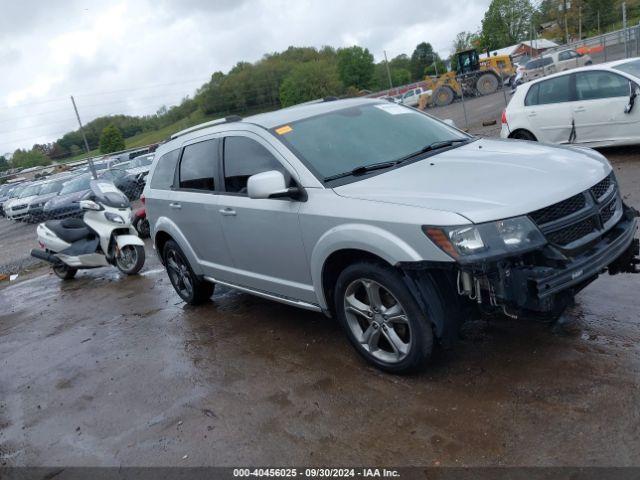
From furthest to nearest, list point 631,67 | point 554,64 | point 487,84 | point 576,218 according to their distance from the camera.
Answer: point 487,84
point 554,64
point 631,67
point 576,218

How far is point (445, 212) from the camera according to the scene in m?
3.37

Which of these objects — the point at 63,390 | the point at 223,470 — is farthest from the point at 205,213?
the point at 223,470

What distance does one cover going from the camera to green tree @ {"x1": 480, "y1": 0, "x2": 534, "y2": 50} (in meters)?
98.2

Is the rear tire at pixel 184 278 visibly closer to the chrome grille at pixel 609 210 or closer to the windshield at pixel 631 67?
the chrome grille at pixel 609 210

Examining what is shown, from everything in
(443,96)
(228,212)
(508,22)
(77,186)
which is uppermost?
(508,22)

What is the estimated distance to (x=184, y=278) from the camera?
21.2ft

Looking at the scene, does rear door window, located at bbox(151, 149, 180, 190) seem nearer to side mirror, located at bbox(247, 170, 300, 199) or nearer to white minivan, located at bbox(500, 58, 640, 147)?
side mirror, located at bbox(247, 170, 300, 199)

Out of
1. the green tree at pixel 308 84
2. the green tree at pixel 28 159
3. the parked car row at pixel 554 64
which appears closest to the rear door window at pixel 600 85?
the parked car row at pixel 554 64

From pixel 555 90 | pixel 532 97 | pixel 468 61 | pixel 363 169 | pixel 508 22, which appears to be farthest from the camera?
pixel 508 22

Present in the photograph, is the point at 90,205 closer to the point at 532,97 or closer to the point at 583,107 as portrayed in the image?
the point at 532,97

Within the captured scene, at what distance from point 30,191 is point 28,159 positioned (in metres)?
49.4

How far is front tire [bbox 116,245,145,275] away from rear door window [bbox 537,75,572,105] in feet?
23.2

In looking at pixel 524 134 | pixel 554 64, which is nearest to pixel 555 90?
pixel 524 134

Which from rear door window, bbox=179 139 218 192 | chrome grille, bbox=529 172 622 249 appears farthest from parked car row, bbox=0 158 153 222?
chrome grille, bbox=529 172 622 249
